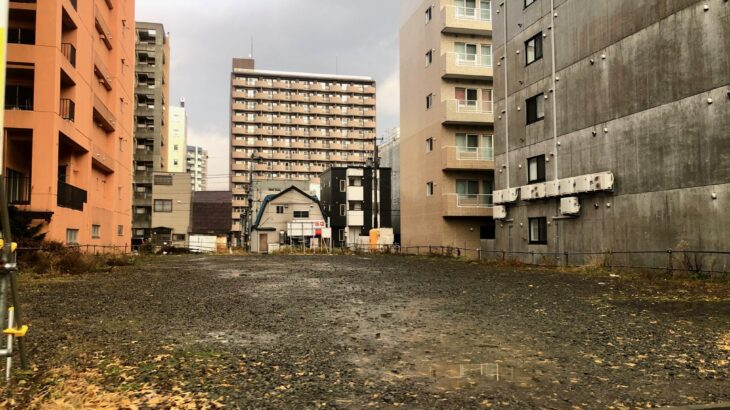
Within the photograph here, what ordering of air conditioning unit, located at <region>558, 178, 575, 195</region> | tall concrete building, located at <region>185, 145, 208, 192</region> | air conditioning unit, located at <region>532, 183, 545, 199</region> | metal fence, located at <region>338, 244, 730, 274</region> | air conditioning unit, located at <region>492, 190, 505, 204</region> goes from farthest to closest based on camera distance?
tall concrete building, located at <region>185, 145, 208, 192</region> < air conditioning unit, located at <region>492, 190, 505, 204</region> < air conditioning unit, located at <region>532, 183, 545, 199</region> < air conditioning unit, located at <region>558, 178, 575, 195</region> < metal fence, located at <region>338, 244, 730, 274</region>

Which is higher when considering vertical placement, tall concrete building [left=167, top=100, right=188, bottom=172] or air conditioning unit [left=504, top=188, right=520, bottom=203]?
tall concrete building [left=167, top=100, right=188, bottom=172]

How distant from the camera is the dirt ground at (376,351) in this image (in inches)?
146

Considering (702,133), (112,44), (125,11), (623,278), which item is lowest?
(623,278)

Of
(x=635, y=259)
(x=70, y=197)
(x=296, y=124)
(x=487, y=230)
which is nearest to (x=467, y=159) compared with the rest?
(x=487, y=230)

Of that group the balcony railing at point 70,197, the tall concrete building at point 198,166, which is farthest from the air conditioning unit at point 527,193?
the tall concrete building at point 198,166

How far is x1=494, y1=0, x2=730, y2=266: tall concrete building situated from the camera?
12.7 m

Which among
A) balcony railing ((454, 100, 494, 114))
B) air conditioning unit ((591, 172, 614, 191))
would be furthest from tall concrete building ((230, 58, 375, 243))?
air conditioning unit ((591, 172, 614, 191))

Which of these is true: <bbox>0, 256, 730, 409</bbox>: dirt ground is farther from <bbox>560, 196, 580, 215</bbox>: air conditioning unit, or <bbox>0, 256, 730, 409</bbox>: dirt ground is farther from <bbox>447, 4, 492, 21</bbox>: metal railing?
<bbox>447, 4, 492, 21</bbox>: metal railing

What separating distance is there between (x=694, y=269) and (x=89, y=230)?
24438mm

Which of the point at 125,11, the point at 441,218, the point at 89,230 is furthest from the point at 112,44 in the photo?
the point at 441,218

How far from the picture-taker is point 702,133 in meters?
12.8

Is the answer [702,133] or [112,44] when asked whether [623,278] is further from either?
[112,44]

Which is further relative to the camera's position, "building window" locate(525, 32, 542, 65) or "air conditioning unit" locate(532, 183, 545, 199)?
"building window" locate(525, 32, 542, 65)

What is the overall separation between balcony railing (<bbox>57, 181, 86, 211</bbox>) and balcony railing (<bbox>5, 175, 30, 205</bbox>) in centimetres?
120
